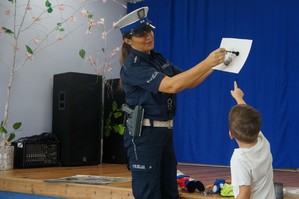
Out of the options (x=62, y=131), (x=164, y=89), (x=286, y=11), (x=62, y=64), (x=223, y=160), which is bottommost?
(x=223, y=160)

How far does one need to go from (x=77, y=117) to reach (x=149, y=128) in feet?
10.0

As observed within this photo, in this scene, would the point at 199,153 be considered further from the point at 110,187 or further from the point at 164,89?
the point at 164,89

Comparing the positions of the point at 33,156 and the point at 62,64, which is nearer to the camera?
the point at 33,156

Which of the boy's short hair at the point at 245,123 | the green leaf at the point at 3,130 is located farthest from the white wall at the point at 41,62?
the boy's short hair at the point at 245,123

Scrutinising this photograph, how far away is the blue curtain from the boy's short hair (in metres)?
3.26

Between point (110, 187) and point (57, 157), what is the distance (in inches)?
82.5

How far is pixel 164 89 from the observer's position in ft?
6.72

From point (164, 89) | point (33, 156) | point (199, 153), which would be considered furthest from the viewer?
point (199, 153)

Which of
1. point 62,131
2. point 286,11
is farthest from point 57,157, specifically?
point 286,11

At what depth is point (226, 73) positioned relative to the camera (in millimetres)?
5469

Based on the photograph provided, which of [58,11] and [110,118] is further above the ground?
[58,11]

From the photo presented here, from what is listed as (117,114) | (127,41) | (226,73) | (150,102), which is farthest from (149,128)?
(226,73)

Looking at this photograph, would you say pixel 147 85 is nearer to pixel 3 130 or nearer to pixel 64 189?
pixel 64 189

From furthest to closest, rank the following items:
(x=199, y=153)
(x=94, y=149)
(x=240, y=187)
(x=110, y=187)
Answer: (x=199, y=153)
(x=94, y=149)
(x=110, y=187)
(x=240, y=187)
